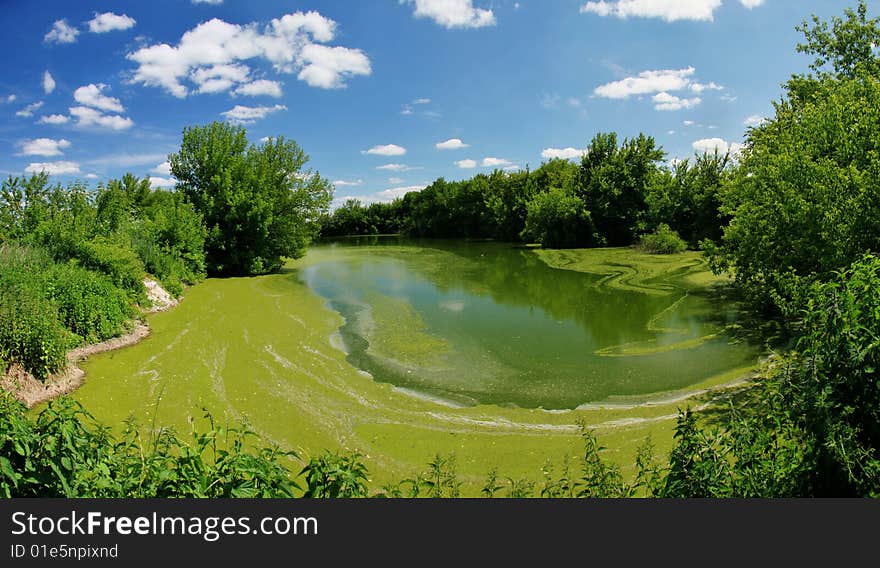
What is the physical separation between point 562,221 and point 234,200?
24.5 meters

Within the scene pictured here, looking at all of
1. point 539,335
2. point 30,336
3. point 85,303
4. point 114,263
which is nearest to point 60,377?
point 30,336

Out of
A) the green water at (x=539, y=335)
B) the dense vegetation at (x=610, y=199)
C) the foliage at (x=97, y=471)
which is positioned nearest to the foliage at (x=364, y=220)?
the dense vegetation at (x=610, y=199)

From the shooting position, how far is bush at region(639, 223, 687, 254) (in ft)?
93.5

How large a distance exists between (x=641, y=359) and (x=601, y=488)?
719 cm

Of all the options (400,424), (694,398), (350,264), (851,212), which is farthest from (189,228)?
(851,212)

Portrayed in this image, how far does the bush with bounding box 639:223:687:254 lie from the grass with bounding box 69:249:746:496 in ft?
73.7

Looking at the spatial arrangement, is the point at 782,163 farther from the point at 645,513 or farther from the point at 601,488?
the point at 645,513

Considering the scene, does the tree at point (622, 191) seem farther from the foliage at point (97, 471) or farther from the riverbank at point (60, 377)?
the foliage at point (97, 471)

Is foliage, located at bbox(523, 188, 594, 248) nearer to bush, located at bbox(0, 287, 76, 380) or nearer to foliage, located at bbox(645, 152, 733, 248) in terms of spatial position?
foliage, located at bbox(645, 152, 733, 248)

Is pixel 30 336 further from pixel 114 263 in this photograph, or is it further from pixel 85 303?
pixel 114 263

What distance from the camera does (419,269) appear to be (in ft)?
86.2

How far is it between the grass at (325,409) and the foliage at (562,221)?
28847mm

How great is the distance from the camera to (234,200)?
23.2 metres

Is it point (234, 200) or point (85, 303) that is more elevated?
point (234, 200)
